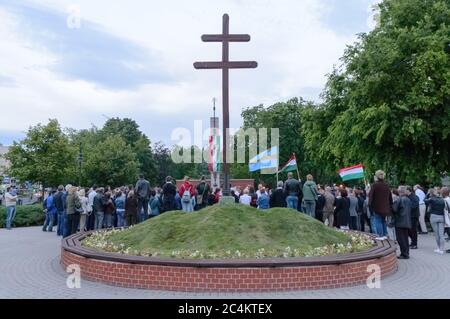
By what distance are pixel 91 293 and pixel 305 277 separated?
3707mm

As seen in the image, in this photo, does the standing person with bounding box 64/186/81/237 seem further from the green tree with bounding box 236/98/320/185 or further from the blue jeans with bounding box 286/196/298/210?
the green tree with bounding box 236/98/320/185

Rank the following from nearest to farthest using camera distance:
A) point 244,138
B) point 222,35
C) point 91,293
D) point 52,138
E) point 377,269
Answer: point 91,293 < point 377,269 < point 222,35 < point 52,138 < point 244,138

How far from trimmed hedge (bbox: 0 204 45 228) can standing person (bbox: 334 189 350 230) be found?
15.0m

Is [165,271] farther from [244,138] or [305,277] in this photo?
[244,138]

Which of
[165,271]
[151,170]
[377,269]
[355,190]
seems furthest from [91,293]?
[151,170]

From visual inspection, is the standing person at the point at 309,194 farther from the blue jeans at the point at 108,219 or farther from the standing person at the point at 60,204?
the standing person at the point at 60,204

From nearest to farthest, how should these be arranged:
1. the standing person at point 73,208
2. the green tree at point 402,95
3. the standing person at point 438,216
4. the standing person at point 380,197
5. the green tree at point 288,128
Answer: the standing person at point 380,197, the standing person at point 438,216, the standing person at point 73,208, the green tree at point 402,95, the green tree at point 288,128

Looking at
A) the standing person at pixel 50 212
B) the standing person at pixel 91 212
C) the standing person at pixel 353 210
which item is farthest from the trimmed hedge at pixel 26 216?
the standing person at pixel 353 210

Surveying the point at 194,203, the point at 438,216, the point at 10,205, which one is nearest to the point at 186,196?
the point at 194,203

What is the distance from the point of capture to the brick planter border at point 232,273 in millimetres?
8609

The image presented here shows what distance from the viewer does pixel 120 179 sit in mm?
57469

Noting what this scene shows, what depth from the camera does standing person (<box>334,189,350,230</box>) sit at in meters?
17.5

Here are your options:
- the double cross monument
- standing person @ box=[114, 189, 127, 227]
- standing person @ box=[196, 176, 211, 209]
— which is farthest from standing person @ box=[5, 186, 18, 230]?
the double cross monument

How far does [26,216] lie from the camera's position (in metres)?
24.4
